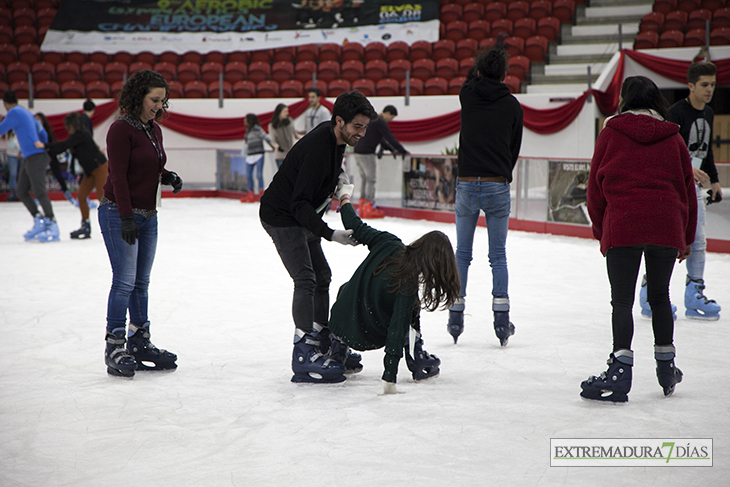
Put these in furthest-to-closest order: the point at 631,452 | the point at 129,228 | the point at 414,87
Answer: the point at 414,87 → the point at 129,228 → the point at 631,452

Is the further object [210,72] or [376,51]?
[210,72]

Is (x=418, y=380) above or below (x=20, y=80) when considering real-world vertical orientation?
below

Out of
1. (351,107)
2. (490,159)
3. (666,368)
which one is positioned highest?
(351,107)

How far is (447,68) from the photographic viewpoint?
11.7m

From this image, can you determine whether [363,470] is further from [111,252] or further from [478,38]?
[478,38]

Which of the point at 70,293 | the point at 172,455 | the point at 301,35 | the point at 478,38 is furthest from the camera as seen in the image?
the point at 301,35

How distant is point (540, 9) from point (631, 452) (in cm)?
1142

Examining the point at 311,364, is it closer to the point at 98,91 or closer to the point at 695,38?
the point at 695,38

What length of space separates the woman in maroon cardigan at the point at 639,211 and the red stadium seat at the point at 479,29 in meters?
10.2

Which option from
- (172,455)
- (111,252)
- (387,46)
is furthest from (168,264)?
(387,46)

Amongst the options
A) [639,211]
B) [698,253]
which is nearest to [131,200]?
[639,211]

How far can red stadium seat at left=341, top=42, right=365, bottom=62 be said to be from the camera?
42.2ft

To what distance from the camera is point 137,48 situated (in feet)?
44.9

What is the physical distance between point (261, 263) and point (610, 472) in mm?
3889
